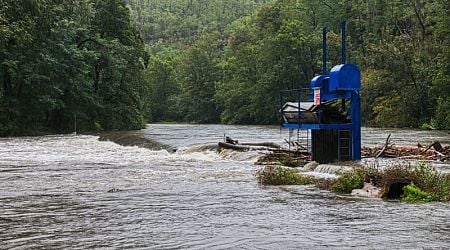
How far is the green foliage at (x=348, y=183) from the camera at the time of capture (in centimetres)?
1577

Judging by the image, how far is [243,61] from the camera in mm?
101312

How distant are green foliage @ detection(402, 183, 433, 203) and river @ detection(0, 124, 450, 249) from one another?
0.32m

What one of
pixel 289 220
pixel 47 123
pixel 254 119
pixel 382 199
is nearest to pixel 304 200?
pixel 382 199

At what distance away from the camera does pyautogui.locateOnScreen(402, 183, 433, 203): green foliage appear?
1420cm

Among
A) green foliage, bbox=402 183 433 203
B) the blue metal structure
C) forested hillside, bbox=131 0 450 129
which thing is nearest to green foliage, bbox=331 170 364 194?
green foliage, bbox=402 183 433 203

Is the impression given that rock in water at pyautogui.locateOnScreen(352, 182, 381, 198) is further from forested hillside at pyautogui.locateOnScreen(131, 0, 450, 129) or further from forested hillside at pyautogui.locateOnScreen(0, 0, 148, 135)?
forested hillside at pyautogui.locateOnScreen(131, 0, 450, 129)

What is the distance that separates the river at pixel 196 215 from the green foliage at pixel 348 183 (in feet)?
1.06

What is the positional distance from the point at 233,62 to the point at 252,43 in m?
4.66

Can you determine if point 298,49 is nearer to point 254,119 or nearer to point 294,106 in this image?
point 254,119

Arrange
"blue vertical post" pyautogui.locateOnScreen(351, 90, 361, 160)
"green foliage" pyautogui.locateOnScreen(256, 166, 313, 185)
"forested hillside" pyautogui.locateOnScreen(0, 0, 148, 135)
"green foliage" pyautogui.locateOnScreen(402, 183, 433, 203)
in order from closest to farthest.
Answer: "green foliage" pyautogui.locateOnScreen(402, 183, 433, 203), "green foliage" pyautogui.locateOnScreen(256, 166, 313, 185), "blue vertical post" pyautogui.locateOnScreen(351, 90, 361, 160), "forested hillside" pyautogui.locateOnScreen(0, 0, 148, 135)

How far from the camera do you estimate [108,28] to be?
223ft

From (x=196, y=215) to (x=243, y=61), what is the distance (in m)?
89.5

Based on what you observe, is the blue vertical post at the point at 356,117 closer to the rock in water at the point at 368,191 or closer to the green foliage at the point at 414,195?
the rock in water at the point at 368,191

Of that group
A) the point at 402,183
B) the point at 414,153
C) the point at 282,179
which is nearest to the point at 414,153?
the point at 414,153
